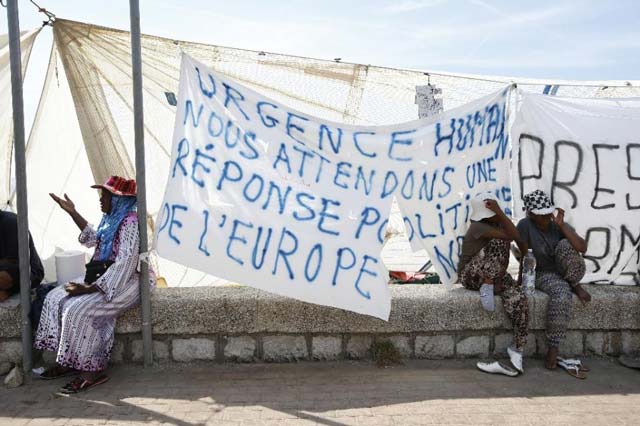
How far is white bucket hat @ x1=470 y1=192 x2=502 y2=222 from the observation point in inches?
180

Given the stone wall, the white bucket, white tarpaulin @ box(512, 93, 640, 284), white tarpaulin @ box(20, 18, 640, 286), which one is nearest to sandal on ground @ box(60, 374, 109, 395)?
the stone wall

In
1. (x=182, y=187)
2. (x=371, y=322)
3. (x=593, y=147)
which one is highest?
(x=593, y=147)

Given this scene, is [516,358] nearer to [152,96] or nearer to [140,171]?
[140,171]

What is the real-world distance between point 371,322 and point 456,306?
68 cm

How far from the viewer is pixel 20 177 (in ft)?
13.6

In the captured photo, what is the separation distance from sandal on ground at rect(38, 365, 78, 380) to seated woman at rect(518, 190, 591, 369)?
3.60 metres

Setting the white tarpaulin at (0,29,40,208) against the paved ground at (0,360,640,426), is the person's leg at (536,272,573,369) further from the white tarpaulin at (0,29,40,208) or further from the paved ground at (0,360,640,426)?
the white tarpaulin at (0,29,40,208)

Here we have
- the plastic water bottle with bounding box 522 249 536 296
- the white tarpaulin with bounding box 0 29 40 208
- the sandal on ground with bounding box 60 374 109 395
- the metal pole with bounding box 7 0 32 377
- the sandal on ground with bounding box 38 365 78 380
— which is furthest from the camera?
the white tarpaulin with bounding box 0 29 40 208

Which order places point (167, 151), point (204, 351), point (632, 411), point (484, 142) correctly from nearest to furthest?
point (632, 411) < point (204, 351) < point (484, 142) < point (167, 151)

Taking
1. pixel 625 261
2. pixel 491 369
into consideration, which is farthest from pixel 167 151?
pixel 625 261

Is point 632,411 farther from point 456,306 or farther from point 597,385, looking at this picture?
point 456,306

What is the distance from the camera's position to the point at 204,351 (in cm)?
439

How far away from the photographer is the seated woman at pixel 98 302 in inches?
157

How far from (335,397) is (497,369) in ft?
4.21
